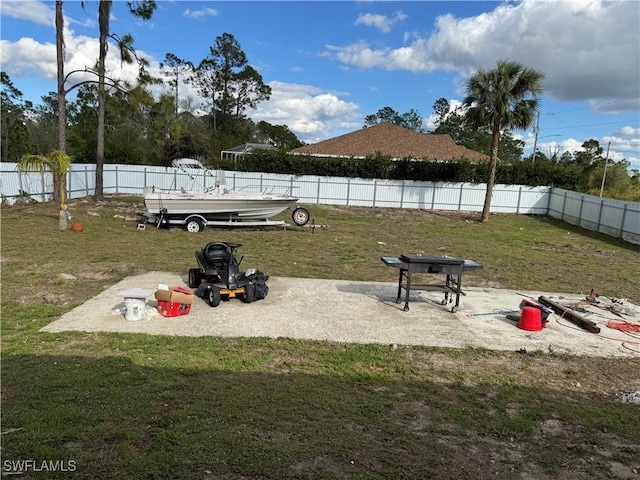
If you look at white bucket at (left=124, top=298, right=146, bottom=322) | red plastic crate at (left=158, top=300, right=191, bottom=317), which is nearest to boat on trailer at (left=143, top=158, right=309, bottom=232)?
red plastic crate at (left=158, top=300, right=191, bottom=317)

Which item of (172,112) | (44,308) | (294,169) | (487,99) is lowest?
(44,308)

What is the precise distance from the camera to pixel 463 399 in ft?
13.2

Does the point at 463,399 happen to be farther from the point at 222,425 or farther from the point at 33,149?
Answer: the point at 33,149

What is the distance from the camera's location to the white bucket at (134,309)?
18.3 feet

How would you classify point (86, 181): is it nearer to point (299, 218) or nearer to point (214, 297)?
point (299, 218)

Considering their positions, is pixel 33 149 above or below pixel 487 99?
below

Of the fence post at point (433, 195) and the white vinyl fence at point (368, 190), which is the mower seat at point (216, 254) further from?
the fence post at point (433, 195)

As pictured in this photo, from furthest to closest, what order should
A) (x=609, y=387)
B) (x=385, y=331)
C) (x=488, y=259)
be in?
1. (x=488, y=259)
2. (x=385, y=331)
3. (x=609, y=387)

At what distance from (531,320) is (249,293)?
4.07 m

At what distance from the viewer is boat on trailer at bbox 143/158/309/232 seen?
13641 mm

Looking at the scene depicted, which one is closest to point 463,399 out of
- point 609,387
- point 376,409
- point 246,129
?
point 376,409

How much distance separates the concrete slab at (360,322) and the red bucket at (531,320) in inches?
3.4

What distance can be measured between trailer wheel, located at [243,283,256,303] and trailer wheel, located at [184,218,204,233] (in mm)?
7747

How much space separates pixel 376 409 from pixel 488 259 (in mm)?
8815
